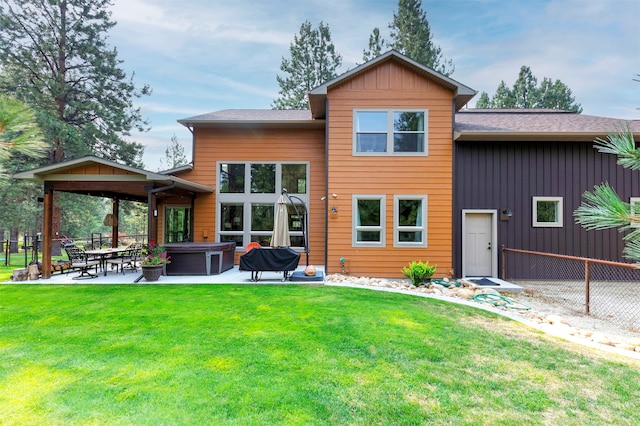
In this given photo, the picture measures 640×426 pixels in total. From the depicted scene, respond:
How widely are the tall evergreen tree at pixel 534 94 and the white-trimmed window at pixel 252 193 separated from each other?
18.6 m

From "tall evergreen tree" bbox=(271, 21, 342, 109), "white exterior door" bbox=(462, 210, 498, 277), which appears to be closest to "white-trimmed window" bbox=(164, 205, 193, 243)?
"white exterior door" bbox=(462, 210, 498, 277)

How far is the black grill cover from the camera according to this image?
24.2 ft

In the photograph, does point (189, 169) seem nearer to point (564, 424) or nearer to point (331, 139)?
point (331, 139)

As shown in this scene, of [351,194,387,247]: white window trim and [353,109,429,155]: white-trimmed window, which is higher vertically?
[353,109,429,155]: white-trimmed window

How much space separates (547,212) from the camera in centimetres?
851

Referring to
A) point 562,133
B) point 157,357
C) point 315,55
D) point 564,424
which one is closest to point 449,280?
point 562,133

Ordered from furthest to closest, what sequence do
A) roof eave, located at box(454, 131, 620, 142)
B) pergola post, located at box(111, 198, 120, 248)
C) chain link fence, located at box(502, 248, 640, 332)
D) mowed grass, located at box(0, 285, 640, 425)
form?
pergola post, located at box(111, 198, 120, 248) → roof eave, located at box(454, 131, 620, 142) → chain link fence, located at box(502, 248, 640, 332) → mowed grass, located at box(0, 285, 640, 425)

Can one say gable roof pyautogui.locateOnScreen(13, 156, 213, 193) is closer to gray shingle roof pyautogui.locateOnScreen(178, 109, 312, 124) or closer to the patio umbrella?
the patio umbrella

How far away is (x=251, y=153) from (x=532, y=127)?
8.40 m

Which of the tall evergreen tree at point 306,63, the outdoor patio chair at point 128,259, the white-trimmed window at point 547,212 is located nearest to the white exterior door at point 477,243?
the white-trimmed window at point 547,212

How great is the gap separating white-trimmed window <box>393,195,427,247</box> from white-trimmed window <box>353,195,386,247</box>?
39 centimetres

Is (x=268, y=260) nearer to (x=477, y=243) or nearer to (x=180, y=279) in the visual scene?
(x=180, y=279)

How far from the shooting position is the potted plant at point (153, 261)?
7305 mm

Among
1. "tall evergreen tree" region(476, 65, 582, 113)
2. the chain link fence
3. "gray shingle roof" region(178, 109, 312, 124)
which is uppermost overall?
"tall evergreen tree" region(476, 65, 582, 113)
